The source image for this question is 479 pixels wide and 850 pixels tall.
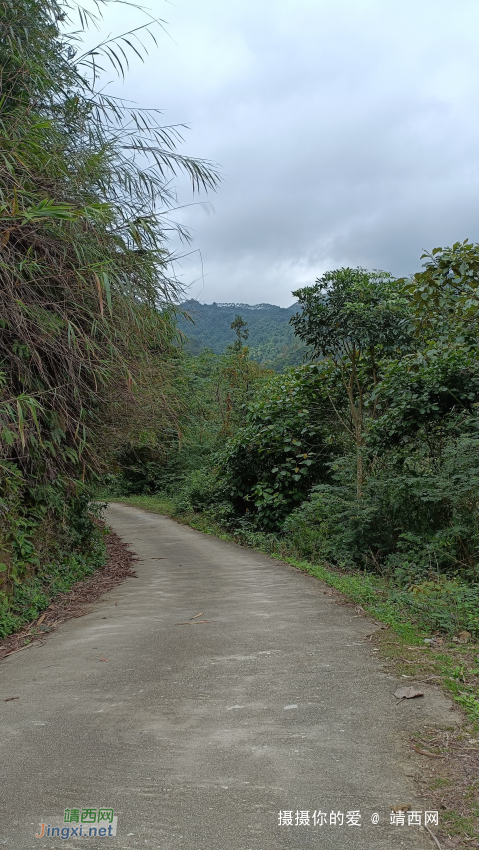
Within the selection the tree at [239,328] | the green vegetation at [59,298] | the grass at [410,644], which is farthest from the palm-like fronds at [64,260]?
the tree at [239,328]

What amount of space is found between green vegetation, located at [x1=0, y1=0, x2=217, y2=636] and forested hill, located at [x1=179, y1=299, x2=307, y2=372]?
0.37 m

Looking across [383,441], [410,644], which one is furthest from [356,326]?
[410,644]

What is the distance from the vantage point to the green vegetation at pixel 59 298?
5148 millimetres

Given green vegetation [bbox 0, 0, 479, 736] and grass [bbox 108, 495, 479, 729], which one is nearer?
grass [bbox 108, 495, 479, 729]

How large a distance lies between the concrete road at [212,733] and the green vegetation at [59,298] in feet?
5.09

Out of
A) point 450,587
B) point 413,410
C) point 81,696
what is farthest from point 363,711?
point 413,410

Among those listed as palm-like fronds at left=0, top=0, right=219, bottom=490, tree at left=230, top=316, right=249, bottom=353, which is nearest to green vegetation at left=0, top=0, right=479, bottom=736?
palm-like fronds at left=0, top=0, right=219, bottom=490

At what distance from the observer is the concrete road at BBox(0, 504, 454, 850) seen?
88.1 inches

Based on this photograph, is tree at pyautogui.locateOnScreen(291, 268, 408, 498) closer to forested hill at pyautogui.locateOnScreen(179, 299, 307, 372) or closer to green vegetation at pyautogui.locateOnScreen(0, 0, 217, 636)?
forested hill at pyautogui.locateOnScreen(179, 299, 307, 372)

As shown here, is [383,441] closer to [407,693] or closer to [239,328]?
[407,693]

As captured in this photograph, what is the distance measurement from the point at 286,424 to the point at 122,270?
301 inches

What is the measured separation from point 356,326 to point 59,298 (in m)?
6.00

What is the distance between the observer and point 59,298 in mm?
5777

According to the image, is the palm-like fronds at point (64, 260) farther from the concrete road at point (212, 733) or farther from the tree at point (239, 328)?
the tree at point (239, 328)
